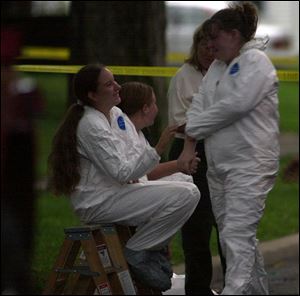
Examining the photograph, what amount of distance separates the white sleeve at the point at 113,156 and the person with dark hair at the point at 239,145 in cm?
21

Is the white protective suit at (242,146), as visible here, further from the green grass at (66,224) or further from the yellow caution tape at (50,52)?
the yellow caution tape at (50,52)

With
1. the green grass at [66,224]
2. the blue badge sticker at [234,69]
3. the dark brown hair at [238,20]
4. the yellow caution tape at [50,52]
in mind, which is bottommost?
the yellow caution tape at [50,52]

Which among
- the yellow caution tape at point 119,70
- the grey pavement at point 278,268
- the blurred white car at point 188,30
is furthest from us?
the blurred white car at point 188,30

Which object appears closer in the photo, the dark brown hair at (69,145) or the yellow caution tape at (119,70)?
the dark brown hair at (69,145)

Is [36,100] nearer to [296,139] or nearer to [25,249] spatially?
[25,249]

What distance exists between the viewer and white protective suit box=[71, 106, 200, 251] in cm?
598

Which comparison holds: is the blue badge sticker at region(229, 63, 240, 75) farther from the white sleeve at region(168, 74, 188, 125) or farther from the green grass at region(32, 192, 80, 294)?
the green grass at region(32, 192, 80, 294)

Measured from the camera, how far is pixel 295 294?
8.24 m

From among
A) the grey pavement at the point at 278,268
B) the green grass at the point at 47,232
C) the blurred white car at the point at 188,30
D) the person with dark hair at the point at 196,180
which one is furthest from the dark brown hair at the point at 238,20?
the blurred white car at the point at 188,30

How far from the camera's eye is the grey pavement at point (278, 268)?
8.12 m

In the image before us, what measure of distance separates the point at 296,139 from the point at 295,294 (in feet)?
33.4

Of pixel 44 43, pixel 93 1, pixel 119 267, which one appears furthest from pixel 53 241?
pixel 44 43

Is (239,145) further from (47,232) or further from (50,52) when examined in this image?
(50,52)

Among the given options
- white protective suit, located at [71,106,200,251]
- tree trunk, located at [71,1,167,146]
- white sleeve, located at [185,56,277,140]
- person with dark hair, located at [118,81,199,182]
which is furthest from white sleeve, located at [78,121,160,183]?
tree trunk, located at [71,1,167,146]
